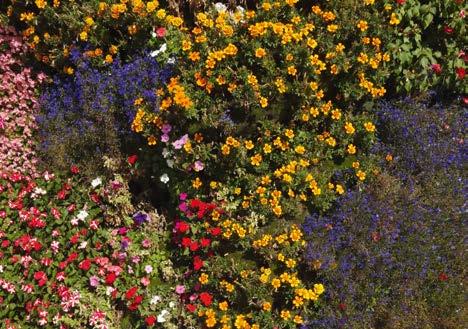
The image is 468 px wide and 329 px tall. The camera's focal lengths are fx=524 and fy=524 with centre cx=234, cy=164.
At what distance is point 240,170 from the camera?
428 cm

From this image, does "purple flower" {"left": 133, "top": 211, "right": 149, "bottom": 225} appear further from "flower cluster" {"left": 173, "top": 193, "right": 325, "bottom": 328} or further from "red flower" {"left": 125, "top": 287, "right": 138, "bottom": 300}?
"red flower" {"left": 125, "top": 287, "right": 138, "bottom": 300}

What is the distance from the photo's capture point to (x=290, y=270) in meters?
3.96

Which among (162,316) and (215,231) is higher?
(215,231)

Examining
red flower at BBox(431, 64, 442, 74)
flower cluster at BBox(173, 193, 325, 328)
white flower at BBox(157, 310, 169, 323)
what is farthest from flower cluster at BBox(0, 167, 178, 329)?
red flower at BBox(431, 64, 442, 74)

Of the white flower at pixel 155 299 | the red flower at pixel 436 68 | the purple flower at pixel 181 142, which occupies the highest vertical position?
the red flower at pixel 436 68

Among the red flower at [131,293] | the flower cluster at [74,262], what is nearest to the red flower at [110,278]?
the flower cluster at [74,262]

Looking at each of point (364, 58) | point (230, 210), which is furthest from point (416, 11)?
point (230, 210)

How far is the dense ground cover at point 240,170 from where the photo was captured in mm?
3963

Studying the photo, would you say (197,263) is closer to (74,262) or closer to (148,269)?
(148,269)

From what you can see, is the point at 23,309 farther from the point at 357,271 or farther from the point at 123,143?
the point at 357,271

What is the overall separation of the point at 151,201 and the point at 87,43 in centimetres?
165

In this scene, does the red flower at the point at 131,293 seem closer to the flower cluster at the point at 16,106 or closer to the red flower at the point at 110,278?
the red flower at the point at 110,278

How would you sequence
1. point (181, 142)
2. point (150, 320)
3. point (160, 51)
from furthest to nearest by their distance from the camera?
point (160, 51) < point (181, 142) < point (150, 320)

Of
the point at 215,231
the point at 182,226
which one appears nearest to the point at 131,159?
the point at 182,226
